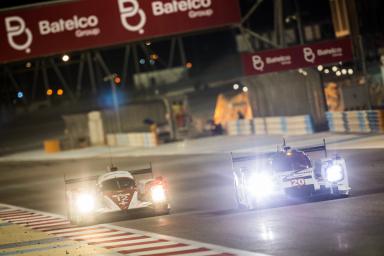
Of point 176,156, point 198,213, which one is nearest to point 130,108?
point 176,156

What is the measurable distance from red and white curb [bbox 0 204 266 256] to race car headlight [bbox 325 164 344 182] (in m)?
4.00

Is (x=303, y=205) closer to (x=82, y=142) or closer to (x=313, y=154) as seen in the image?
(x=313, y=154)

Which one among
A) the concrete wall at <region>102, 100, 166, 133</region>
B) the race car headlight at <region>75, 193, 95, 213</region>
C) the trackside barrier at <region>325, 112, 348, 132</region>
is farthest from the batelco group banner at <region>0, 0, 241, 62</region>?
the concrete wall at <region>102, 100, 166, 133</region>

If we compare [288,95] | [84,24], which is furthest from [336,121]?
[84,24]

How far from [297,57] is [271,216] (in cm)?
2355

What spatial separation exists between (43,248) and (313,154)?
1721 cm

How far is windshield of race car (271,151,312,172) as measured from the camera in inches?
714

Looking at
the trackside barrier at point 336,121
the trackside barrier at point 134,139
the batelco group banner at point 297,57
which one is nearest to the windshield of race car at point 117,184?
the batelco group banner at point 297,57

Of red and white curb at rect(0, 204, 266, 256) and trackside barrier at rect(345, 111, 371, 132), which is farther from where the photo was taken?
trackside barrier at rect(345, 111, 371, 132)

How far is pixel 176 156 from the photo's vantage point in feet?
140

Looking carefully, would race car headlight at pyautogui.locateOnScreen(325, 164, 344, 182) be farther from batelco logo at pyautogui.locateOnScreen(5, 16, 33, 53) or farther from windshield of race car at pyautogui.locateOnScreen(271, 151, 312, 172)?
batelco logo at pyautogui.locateOnScreen(5, 16, 33, 53)

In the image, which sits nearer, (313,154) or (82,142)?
(313,154)

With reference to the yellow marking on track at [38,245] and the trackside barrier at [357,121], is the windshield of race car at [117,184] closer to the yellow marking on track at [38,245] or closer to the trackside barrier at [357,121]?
the yellow marking on track at [38,245]

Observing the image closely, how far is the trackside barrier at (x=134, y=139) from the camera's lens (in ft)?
182
